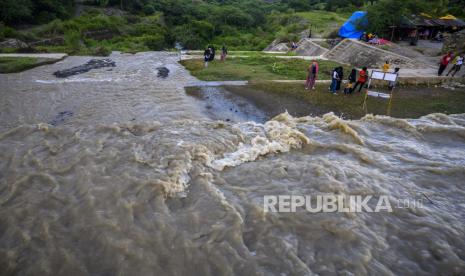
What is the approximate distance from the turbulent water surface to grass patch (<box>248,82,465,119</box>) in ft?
3.17

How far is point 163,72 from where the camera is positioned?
17.5 m

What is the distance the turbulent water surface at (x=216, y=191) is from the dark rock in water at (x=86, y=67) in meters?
5.90

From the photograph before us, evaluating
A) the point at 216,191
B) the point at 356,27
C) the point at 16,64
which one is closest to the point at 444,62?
the point at 356,27

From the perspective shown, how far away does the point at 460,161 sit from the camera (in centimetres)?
782

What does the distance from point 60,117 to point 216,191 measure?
6.90 metres

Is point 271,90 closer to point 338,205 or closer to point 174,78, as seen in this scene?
point 174,78

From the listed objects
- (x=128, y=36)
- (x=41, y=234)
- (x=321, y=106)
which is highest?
(x=128, y=36)

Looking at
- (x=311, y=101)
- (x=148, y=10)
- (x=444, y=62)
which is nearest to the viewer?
(x=311, y=101)

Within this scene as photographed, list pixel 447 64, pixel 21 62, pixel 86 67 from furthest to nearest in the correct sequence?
pixel 86 67 < pixel 21 62 < pixel 447 64

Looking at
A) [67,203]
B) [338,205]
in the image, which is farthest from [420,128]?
[67,203]

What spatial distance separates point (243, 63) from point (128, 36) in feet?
80.9

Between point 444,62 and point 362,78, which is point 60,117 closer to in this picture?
point 362,78

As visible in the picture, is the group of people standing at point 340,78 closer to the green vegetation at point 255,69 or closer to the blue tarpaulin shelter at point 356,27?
the green vegetation at point 255,69

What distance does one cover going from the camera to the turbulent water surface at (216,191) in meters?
4.70
